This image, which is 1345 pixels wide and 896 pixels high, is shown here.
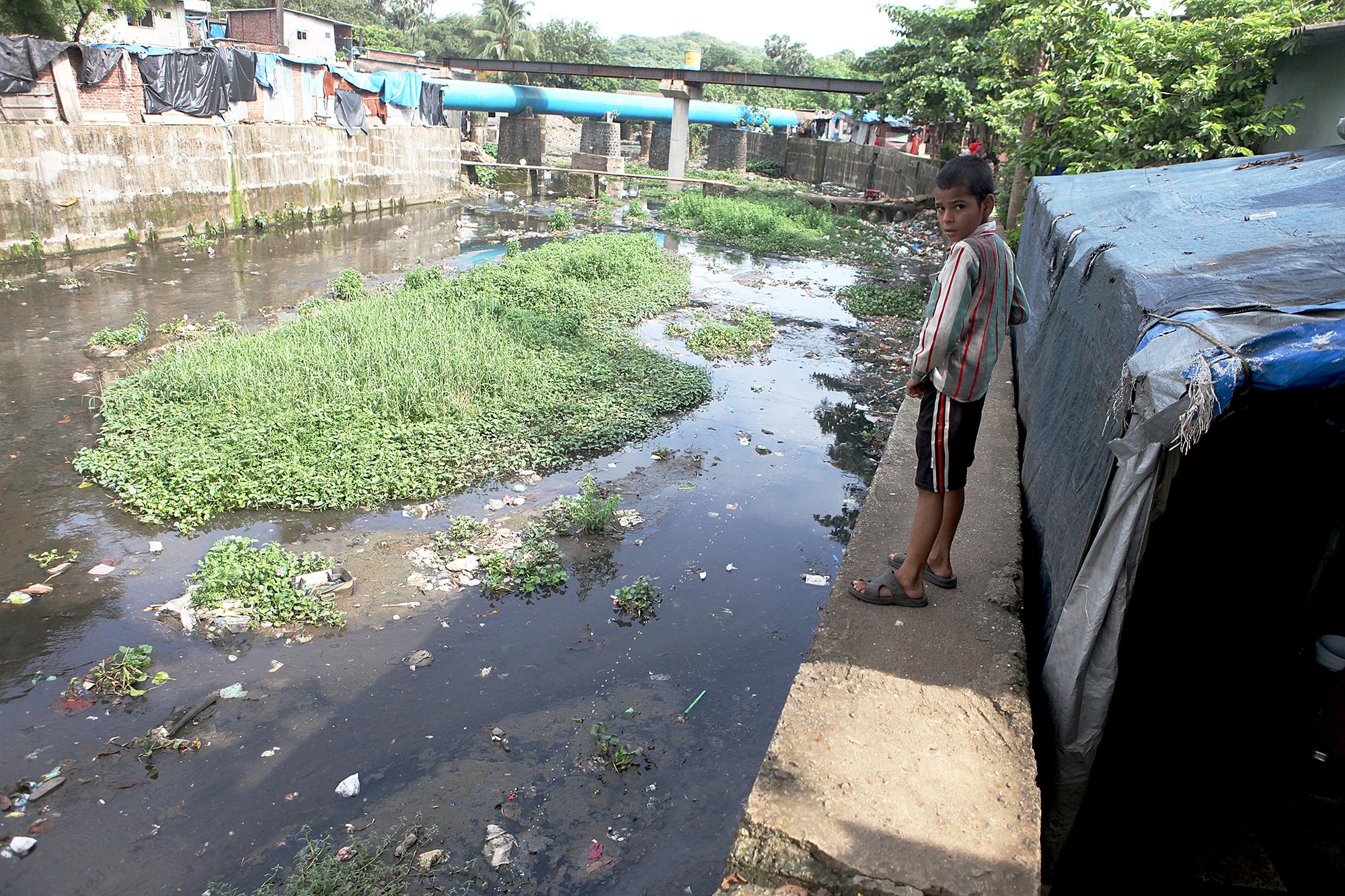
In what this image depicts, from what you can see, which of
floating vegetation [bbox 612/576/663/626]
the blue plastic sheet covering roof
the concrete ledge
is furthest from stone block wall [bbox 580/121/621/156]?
the concrete ledge

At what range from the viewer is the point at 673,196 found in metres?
22.2

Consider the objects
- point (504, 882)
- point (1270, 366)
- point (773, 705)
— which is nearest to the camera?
point (1270, 366)

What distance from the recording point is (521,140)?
2747 cm

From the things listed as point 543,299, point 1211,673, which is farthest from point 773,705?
point 543,299

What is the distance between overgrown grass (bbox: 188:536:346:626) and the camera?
13.5 feet

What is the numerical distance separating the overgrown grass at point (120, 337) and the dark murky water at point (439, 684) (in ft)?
3.87

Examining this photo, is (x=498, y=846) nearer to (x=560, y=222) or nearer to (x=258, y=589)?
(x=258, y=589)

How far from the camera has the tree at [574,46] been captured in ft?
141

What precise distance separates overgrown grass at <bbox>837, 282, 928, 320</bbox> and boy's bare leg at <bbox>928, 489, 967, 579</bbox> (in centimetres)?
783

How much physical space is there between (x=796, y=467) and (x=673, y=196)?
687 inches

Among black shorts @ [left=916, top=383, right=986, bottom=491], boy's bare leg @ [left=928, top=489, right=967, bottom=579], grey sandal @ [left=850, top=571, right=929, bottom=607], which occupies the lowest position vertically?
grey sandal @ [left=850, top=571, right=929, bottom=607]

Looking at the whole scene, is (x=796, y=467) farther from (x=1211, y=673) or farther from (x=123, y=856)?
(x=123, y=856)

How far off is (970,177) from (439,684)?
3.10 m

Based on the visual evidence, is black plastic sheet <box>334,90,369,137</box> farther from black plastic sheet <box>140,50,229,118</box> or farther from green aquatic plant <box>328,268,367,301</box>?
green aquatic plant <box>328,268,367,301</box>
